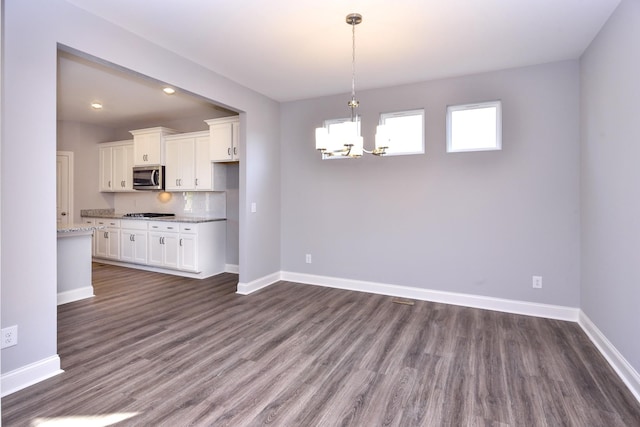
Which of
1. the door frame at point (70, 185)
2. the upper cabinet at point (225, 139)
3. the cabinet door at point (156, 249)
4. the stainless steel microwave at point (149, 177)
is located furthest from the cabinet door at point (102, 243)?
the upper cabinet at point (225, 139)

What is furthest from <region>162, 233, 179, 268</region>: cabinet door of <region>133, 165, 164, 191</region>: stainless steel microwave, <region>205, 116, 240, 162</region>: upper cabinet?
<region>205, 116, 240, 162</region>: upper cabinet

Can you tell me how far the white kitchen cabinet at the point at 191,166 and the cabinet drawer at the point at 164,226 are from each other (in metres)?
0.67

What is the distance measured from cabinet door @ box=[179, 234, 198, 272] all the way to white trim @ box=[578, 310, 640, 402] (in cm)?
485

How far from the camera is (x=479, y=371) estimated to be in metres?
2.46

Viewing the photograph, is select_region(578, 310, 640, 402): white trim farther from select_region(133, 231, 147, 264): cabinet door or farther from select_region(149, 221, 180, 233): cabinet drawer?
select_region(133, 231, 147, 264): cabinet door

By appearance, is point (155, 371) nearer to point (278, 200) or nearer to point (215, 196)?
point (278, 200)

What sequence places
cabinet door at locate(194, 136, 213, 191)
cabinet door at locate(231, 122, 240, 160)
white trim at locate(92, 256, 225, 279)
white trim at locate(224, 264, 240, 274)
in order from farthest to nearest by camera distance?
white trim at locate(224, 264, 240, 274), cabinet door at locate(194, 136, 213, 191), white trim at locate(92, 256, 225, 279), cabinet door at locate(231, 122, 240, 160)

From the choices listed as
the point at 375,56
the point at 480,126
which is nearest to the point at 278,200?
the point at 375,56

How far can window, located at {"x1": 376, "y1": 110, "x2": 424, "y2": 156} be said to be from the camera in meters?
4.16

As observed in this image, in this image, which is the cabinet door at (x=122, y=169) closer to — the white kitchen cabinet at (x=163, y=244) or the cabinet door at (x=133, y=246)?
the cabinet door at (x=133, y=246)

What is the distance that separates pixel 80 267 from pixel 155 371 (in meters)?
2.54

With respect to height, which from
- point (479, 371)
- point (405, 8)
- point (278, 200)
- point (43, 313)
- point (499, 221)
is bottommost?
point (479, 371)

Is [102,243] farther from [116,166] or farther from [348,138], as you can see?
[348,138]

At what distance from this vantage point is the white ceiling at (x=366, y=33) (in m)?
2.52
